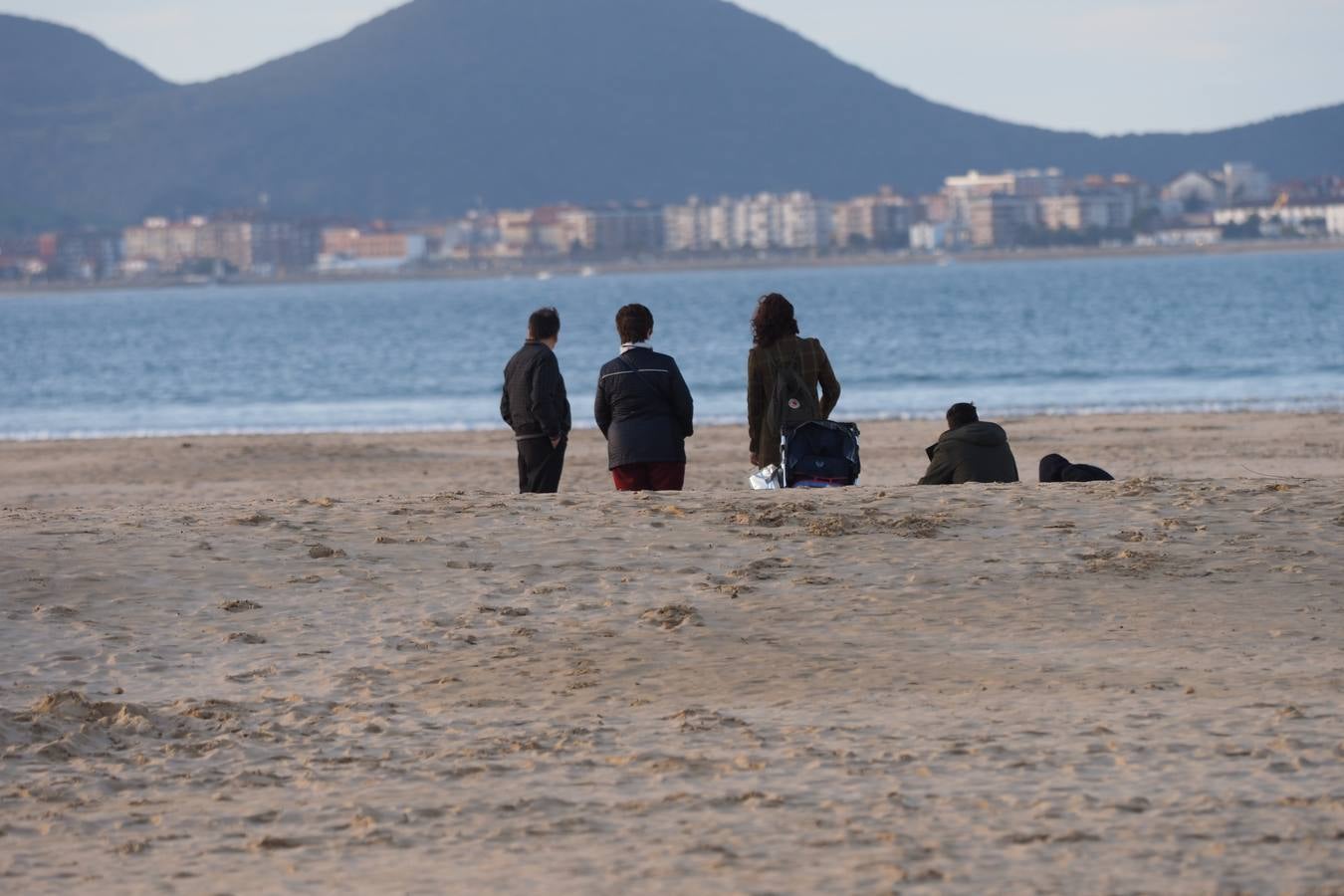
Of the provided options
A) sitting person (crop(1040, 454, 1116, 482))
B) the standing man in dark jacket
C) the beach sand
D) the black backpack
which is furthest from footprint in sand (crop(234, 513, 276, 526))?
sitting person (crop(1040, 454, 1116, 482))

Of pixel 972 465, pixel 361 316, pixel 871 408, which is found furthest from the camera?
pixel 361 316

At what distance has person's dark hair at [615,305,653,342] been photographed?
9109 millimetres

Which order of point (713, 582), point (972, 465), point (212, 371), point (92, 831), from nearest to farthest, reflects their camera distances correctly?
point (92, 831) → point (713, 582) → point (972, 465) → point (212, 371)

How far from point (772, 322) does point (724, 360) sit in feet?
122

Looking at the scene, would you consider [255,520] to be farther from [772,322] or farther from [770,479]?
[772,322]

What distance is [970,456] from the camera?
9922 mm

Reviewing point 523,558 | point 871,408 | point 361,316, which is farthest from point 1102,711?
point 361,316

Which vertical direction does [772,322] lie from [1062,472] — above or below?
above

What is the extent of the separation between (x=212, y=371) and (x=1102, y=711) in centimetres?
4461

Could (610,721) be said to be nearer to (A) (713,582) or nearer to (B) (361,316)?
(A) (713,582)

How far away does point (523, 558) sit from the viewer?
857 centimetres

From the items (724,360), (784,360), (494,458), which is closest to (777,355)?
(784,360)

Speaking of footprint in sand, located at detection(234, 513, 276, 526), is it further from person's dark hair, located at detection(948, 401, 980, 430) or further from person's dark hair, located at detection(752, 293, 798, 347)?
person's dark hair, located at detection(948, 401, 980, 430)

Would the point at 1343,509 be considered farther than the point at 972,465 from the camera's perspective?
No
